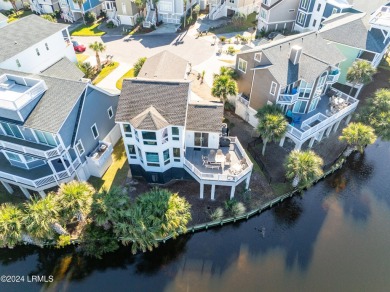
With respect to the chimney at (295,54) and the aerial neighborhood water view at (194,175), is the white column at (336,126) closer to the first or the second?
the aerial neighborhood water view at (194,175)

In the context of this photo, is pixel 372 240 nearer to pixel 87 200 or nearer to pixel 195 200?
pixel 195 200

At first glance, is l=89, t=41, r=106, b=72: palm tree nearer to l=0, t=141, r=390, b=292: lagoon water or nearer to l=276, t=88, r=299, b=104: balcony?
l=276, t=88, r=299, b=104: balcony

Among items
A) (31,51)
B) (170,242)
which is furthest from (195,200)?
(31,51)

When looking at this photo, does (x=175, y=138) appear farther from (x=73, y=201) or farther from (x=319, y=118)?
(x=319, y=118)

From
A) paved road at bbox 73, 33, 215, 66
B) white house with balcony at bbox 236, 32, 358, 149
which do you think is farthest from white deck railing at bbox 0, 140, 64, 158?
paved road at bbox 73, 33, 215, 66

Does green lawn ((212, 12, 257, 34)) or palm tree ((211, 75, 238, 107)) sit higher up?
palm tree ((211, 75, 238, 107))
